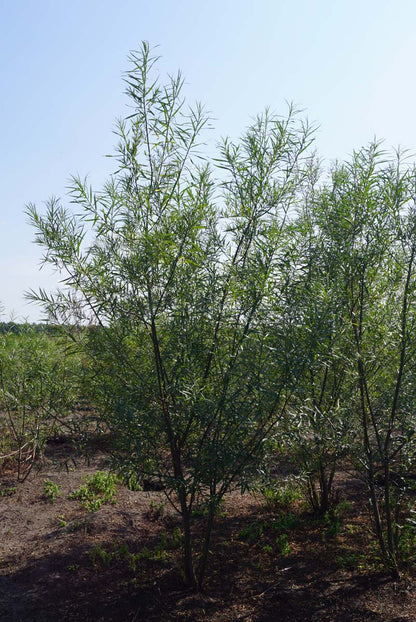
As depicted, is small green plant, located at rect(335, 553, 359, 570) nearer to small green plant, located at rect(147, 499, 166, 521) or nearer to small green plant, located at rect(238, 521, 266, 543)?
small green plant, located at rect(238, 521, 266, 543)

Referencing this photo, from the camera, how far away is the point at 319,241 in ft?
15.4

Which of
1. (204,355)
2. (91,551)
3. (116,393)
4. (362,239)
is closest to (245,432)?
(204,355)

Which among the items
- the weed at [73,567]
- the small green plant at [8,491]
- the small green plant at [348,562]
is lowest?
the weed at [73,567]

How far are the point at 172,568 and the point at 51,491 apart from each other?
9.29 feet

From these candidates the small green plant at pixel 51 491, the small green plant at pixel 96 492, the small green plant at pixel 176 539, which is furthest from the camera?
the small green plant at pixel 51 491

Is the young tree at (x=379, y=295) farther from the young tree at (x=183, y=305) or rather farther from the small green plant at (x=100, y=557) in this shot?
the small green plant at (x=100, y=557)

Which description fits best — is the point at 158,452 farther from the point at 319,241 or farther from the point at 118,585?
the point at 319,241

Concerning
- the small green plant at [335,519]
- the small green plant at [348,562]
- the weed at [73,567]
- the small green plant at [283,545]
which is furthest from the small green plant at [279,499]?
the weed at [73,567]

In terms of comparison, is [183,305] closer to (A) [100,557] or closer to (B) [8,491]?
(A) [100,557]

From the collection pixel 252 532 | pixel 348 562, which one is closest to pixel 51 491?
pixel 252 532

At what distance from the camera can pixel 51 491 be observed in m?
7.00

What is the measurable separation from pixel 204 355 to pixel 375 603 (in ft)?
8.51

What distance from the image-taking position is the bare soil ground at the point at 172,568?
4.18 m

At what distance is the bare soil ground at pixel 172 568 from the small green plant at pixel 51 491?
7cm
